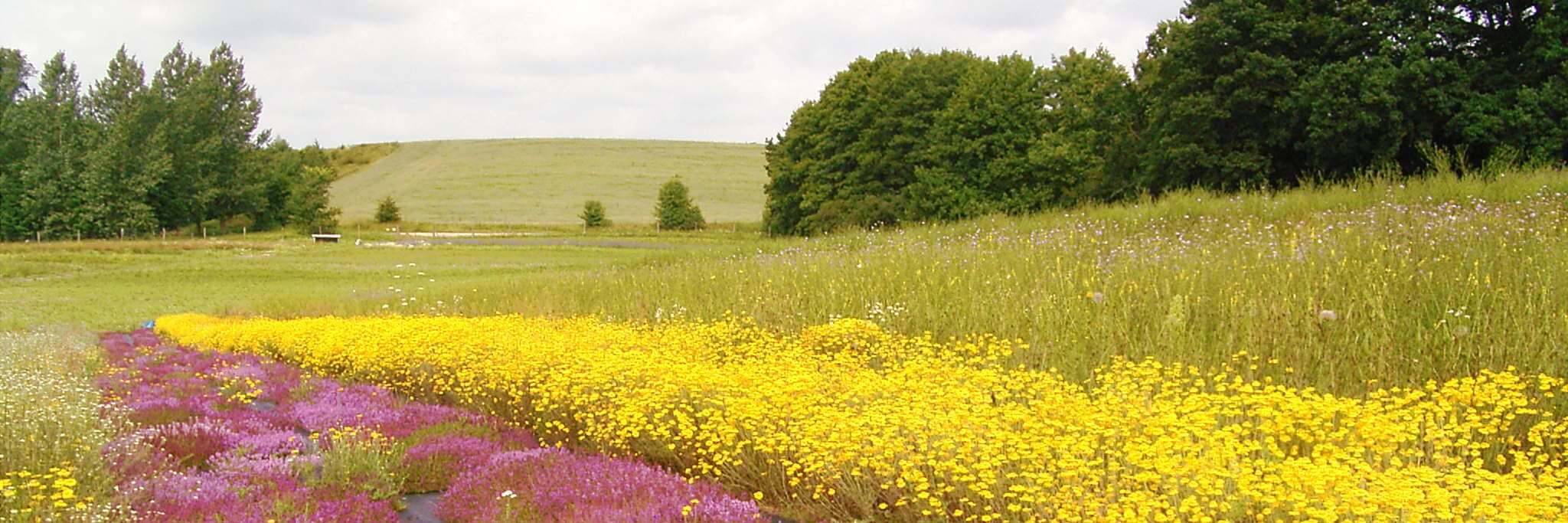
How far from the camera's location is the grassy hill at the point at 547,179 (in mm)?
83875

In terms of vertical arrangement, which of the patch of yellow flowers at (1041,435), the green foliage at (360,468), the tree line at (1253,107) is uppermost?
the tree line at (1253,107)

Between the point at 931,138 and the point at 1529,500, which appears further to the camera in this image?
the point at 931,138

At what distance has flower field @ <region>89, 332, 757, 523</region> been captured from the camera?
17.0ft

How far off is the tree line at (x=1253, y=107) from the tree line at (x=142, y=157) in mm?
53767

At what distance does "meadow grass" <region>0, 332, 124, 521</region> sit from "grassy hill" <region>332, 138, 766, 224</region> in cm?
7169

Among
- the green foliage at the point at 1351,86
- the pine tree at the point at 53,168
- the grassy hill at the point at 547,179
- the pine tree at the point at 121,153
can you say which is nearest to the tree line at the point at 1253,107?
the green foliage at the point at 1351,86

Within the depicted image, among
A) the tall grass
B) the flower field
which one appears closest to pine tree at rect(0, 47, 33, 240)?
the tall grass

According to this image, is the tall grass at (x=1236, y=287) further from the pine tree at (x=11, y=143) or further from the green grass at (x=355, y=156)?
the green grass at (x=355, y=156)

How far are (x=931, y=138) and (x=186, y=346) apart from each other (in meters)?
34.0

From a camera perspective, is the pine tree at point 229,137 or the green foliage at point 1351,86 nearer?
the green foliage at point 1351,86

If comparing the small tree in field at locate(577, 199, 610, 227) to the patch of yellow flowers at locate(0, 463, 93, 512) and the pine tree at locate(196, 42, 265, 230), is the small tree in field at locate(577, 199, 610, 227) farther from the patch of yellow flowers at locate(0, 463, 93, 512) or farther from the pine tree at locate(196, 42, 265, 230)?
the patch of yellow flowers at locate(0, 463, 93, 512)

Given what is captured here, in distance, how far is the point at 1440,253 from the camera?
9.04m

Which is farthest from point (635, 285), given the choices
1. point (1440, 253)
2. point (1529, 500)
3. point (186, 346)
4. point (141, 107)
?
point (141, 107)

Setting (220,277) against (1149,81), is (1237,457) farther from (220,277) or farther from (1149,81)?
(220,277)
